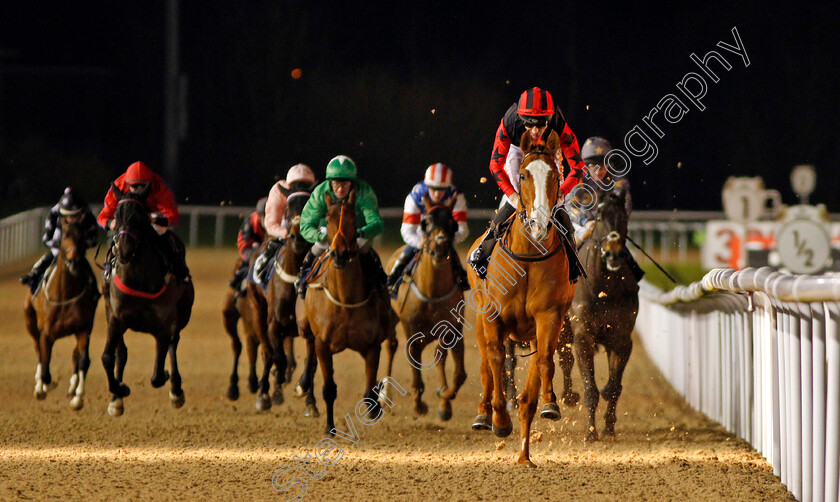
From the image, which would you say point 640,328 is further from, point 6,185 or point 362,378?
point 6,185

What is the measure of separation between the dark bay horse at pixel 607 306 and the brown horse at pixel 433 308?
106 centimetres

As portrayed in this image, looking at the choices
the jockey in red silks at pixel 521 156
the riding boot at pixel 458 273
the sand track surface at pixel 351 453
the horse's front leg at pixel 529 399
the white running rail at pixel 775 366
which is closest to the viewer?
the white running rail at pixel 775 366

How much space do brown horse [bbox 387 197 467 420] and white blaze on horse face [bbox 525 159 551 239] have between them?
2.63 metres

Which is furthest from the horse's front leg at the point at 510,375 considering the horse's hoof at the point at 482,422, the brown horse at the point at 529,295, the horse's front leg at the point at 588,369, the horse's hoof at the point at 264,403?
the horse's hoof at the point at 264,403

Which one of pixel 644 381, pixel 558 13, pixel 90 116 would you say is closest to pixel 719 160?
pixel 558 13

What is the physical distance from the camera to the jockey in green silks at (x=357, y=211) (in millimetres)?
8258

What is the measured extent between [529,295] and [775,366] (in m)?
1.44

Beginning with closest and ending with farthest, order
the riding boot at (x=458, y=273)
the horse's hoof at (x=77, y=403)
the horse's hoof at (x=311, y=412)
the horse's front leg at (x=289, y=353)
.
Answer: the riding boot at (x=458, y=273) → the horse's hoof at (x=311, y=412) → the horse's hoof at (x=77, y=403) → the horse's front leg at (x=289, y=353)

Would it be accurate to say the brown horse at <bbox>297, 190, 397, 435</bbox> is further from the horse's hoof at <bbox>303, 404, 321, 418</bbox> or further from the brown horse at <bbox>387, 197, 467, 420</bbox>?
the horse's hoof at <bbox>303, 404, 321, 418</bbox>

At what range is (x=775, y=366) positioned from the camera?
235 inches

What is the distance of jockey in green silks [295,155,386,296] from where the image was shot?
8.26 m

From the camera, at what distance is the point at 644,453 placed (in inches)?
283

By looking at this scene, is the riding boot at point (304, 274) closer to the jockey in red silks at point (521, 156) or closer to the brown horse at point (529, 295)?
the jockey in red silks at point (521, 156)

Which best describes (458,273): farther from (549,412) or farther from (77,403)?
(77,403)
